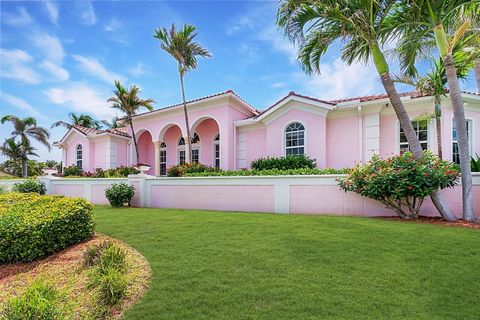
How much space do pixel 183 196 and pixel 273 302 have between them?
8.87 metres

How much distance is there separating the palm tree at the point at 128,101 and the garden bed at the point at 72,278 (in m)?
14.3

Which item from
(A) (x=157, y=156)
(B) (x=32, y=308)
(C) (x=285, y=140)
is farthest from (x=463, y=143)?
(A) (x=157, y=156)

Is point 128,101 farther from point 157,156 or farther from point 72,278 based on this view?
point 72,278

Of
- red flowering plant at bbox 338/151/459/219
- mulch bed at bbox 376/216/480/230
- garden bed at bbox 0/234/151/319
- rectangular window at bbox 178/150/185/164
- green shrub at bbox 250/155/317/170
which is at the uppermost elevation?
rectangular window at bbox 178/150/185/164

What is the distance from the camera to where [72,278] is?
466cm

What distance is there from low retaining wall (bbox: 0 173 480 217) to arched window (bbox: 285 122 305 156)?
4.31m

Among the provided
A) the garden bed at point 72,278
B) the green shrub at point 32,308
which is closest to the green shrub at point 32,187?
the garden bed at point 72,278

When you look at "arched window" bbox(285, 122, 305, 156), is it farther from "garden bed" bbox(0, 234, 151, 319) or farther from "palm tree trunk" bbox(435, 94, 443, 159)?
"garden bed" bbox(0, 234, 151, 319)

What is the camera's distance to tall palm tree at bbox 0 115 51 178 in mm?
27625

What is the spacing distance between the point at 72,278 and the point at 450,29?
12091mm

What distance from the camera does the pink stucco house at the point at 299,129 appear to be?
39.2 ft

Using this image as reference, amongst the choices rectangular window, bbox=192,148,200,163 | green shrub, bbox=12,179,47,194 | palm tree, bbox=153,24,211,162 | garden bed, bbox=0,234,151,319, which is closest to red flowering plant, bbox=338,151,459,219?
garden bed, bbox=0,234,151,319

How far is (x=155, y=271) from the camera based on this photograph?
4547mm

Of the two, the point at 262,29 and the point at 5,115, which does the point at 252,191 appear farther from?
the point at 5,115
